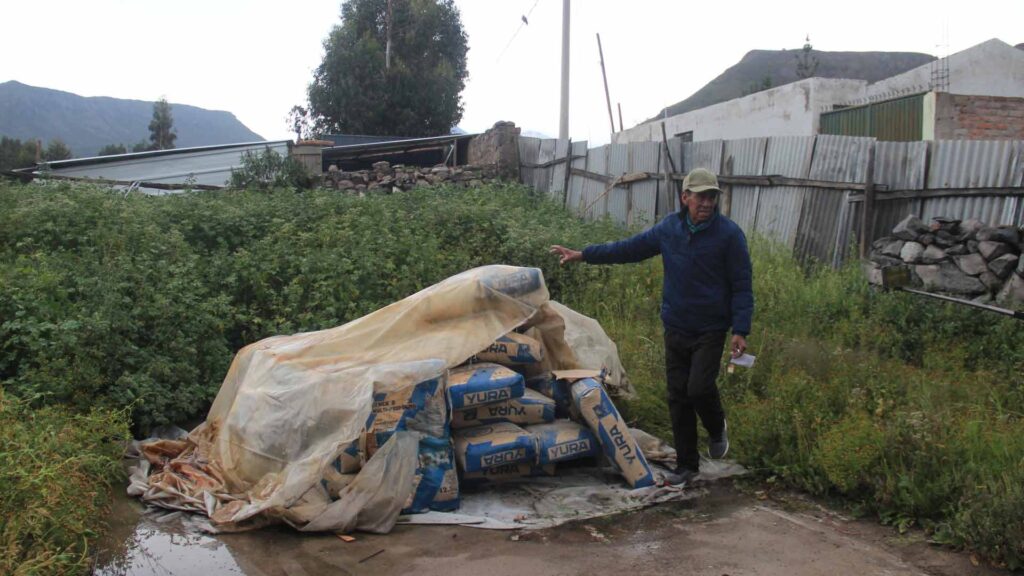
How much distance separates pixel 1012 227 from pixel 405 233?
529cm

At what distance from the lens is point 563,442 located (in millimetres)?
4574

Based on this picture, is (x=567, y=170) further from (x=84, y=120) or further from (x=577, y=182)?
(x=84, y=120)

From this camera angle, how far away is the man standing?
14.6ft

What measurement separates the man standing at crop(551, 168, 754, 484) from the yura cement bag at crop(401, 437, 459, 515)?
1.25m

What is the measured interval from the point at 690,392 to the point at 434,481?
1.47 m

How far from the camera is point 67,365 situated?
4926 mm

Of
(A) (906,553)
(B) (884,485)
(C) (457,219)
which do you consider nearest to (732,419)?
(B) (884,485)

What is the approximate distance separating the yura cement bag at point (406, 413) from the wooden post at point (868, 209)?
16.3 ft

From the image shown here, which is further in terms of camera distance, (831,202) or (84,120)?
(84,120)

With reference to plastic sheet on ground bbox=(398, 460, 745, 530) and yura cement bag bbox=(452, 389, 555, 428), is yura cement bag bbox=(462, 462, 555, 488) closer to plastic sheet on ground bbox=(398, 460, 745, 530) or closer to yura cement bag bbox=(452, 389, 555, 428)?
plastic sheet on ground bbox=(398, 460, 745, 530)

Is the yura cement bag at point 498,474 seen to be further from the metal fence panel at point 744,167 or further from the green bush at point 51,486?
the metal fence panel at point 744,167

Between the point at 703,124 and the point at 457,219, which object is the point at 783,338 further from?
the point at 703,124

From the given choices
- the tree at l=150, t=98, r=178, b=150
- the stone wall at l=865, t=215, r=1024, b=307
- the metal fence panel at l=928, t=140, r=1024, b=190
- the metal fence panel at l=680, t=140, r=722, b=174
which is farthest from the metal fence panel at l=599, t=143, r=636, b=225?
the tree at l=150, t=98, r=178, b=150

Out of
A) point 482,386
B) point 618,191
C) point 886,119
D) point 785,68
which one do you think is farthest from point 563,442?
point 785,68
